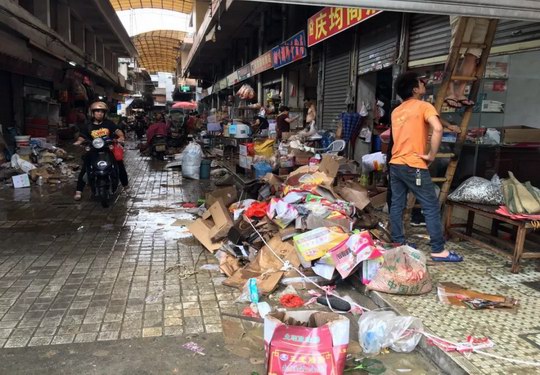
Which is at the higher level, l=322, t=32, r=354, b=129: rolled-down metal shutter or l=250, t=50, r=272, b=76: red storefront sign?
l=250, t=50, r=272, b=76: red storefront sign

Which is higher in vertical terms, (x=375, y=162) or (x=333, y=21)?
(x=333, y=21)

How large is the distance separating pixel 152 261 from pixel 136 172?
8335mm

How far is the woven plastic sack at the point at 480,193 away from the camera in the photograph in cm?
499

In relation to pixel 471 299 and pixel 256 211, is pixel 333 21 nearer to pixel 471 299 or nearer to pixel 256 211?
pixel 256 211

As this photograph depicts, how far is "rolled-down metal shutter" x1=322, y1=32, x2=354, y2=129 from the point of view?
1023 cm

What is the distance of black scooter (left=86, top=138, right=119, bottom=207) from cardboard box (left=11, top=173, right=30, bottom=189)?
2.85 m

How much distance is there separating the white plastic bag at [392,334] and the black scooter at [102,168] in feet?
20.5

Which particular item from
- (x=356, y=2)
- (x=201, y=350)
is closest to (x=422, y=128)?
(x=356, y=2)

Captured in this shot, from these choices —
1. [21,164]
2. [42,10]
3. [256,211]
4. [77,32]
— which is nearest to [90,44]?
[77,32]

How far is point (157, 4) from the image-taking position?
42.0 metres

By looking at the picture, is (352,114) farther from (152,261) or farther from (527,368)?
(527,368)

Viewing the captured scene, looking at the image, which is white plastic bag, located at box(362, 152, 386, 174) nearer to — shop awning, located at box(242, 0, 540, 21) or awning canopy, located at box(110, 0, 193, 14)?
shop awning, located at box(242, 0, 540, 21)

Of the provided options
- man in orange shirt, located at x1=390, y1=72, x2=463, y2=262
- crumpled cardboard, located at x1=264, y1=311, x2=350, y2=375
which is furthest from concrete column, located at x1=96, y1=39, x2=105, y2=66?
crumpled cardboard, located at x1=264, y1=311, x2=350, y2=375

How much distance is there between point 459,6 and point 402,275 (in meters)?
2.29
